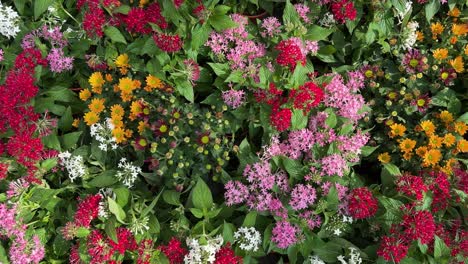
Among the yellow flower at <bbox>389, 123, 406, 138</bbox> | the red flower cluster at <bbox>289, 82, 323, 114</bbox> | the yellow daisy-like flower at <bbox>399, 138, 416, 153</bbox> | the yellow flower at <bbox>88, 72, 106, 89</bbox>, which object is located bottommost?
the yellow flower at <bbox>88, 72, 106, 89</bbox>

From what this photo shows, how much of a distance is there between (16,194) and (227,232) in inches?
45.7

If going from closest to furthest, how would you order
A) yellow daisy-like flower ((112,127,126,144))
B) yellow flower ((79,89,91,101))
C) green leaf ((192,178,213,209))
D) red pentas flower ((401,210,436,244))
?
1. red pentas flower ((401,210,436,244))
2. green leaf ((192,178,213,209))
3. yellow daisy-like flower ((112,127,126,144))
4. yellow flower ((79,89,91,101))

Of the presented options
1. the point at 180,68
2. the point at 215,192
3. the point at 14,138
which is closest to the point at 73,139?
the point at 14,138

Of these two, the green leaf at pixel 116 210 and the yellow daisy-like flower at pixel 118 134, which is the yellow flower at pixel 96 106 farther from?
the green leaf at pixel 116 210

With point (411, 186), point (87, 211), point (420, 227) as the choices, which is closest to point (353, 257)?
point (420, 227)

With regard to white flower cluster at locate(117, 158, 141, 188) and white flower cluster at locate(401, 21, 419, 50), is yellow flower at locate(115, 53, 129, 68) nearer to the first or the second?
white flower cluster at locate(117, 158, 141, 188)

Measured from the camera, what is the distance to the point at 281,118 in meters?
2.21

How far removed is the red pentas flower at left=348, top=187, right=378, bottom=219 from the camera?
2.14 metres

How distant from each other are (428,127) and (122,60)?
185 cm

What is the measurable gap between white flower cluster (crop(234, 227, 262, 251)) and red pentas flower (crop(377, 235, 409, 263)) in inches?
25.3

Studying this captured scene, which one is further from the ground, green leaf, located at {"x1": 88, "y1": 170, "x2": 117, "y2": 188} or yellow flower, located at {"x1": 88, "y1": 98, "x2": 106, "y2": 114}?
yellow flower, located at {"x1": 88, "y1": 98, "x2": 106, "y2": 114}

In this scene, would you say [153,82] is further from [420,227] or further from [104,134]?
[420,227]

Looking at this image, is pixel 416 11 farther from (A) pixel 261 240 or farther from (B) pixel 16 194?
(B) pixel 16 194

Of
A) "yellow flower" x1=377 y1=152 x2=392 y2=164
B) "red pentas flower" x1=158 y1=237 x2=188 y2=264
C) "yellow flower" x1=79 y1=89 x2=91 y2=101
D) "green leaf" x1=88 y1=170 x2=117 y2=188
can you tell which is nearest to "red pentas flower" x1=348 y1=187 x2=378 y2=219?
"yellow flower" x1=377 y1=152 x2=392 y2=164
